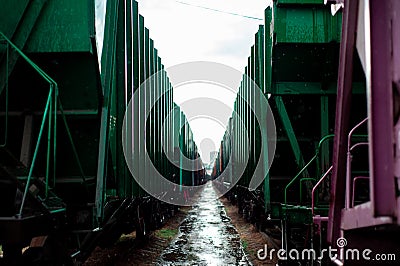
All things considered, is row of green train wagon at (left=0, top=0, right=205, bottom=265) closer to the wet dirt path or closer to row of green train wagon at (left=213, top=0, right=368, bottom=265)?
the wet dirt path

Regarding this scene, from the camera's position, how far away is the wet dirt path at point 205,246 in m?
8.70

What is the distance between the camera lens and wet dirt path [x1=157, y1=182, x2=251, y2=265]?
8695 mm

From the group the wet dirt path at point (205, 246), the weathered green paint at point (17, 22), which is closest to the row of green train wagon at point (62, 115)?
the weathered green paint at point (17, 22)

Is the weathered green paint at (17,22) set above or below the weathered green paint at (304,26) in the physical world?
below

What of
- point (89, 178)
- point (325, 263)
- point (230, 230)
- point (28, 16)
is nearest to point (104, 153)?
point (89, 178)

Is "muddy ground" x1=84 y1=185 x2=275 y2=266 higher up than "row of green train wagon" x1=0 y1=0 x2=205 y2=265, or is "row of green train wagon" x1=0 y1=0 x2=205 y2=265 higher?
"row of green train wagon" x1=0 y1=0 x2=205 y2=265

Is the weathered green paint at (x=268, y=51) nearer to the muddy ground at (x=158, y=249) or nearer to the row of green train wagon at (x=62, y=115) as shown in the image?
the row of green train wagon at (x=62, y=115)

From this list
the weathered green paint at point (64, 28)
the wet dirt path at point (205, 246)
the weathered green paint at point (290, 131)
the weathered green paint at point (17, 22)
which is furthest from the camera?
the wet dirt path at point (205, 246)

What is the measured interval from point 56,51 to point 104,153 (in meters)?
1.40

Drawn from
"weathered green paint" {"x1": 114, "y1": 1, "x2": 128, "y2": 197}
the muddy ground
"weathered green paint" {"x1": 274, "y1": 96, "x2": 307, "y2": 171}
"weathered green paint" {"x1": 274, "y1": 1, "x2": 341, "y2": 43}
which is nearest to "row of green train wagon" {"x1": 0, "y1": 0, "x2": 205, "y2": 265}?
"weathered green paint" {"x1": 114, "y1": 1, "x2": 128, "y2": 197}

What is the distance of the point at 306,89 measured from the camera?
7594mm

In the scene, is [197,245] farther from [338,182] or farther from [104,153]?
[338,182]

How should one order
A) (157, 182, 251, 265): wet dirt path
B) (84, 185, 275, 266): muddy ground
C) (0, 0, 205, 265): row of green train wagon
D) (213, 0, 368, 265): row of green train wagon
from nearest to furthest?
1. (0, 0, 205, 265): row of green train wagon
2. (213, 0, 368, 265): row of green train wagon
3. (84, 185, 275, 266): muddy ground
4. (157, 182, 251, 265): wet dirt path

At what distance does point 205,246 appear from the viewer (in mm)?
10406
